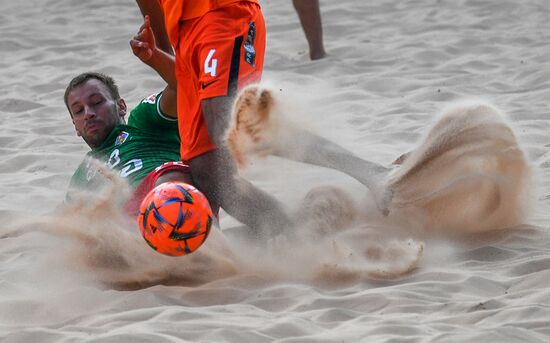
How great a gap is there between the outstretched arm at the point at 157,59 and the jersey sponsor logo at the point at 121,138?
0.66 feet

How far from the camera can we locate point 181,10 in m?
4.10

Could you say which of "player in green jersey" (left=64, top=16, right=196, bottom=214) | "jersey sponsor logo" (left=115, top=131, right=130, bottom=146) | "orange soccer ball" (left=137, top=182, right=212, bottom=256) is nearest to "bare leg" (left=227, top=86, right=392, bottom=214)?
"orange soccer ball" (left=137, top=182, right=212, bottom=256)

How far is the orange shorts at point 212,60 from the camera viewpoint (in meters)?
3.93

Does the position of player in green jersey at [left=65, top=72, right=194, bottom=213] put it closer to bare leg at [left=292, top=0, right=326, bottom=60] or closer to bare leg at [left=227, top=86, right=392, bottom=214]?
bare leg at [left=227, top=86, right=392, bottom=214]

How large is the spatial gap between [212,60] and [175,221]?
2.83 feet

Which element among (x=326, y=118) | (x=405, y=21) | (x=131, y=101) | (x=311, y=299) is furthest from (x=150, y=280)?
(x=405, y=21)

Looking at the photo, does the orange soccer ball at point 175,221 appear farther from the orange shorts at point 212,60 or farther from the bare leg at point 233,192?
the orange shorts at point 212,60

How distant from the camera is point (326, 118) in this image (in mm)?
4055

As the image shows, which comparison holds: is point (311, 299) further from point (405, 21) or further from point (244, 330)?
point (405, 21)

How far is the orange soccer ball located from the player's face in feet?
3.50

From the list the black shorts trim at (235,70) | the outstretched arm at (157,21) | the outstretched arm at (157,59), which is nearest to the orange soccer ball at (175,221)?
the black shorts trim at (235,70)

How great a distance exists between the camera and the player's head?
173 inches

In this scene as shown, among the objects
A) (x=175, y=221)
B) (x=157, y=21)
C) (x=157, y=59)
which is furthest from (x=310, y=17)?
(x=175, y=221)

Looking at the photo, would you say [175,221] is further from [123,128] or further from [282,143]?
[123,128]
